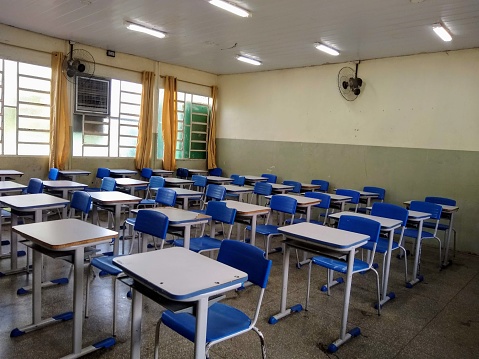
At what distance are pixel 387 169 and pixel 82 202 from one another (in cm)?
529

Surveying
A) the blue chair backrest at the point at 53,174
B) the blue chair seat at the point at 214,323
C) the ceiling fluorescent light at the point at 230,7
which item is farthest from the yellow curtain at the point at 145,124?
the blue chair seat at the point at 214,323

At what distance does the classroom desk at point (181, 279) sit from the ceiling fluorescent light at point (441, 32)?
Result: 4690 millimetres

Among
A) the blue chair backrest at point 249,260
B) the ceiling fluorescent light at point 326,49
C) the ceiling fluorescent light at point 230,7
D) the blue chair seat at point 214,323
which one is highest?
the ceiling fluorescent light at point 326,49

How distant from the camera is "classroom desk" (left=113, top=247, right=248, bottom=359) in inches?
68.4

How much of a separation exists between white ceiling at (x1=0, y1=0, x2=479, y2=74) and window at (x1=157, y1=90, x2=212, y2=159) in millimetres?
1941

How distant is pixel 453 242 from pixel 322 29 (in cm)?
399

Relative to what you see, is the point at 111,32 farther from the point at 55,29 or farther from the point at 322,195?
the point at 322,195

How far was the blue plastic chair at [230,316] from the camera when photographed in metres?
1.94

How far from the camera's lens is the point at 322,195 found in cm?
544

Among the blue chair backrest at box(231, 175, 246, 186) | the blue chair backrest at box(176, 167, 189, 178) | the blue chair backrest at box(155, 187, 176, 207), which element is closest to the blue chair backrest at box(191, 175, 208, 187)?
the blue chair backrest at box(231, 175, 246, 186)

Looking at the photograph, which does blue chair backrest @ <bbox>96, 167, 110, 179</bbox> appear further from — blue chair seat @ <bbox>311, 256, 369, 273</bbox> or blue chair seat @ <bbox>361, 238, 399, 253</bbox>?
blue chair seat @ <bbox>361, 238, 399, 253</bbox>

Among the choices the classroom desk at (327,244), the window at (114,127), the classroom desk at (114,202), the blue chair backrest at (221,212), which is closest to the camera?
the classroom desk at (327,244)

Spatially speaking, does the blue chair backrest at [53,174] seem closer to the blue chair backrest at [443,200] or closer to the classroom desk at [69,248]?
the classroom desk at [69,248]

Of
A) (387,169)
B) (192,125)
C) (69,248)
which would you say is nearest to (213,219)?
(69,248)
